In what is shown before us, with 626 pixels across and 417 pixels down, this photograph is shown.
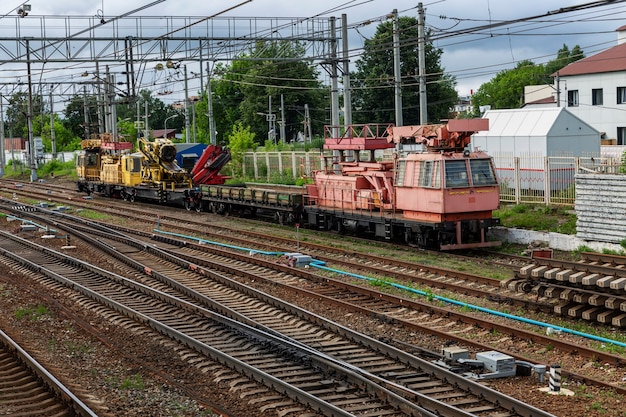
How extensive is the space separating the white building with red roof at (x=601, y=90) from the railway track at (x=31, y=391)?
Answer: 160ft

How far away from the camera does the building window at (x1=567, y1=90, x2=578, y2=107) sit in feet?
195

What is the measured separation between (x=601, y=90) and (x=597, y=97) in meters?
0.59

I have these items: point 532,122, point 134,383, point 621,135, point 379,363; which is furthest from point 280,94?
point 134,383

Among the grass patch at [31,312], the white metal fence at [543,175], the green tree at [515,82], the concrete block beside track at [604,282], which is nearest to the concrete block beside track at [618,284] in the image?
the concrete block beside track at [604,282]

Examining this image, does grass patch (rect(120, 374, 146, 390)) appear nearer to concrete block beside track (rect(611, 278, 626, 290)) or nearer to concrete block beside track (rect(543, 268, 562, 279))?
concrete block beside track (rect(543, 268, 562, 279))

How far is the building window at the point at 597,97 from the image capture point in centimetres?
5759

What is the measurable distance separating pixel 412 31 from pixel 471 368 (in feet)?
172

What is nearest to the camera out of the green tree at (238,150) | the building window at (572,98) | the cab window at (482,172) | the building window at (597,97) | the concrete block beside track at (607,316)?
the concrete block beside track at (607,316)

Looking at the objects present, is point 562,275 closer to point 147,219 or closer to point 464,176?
point 464,176

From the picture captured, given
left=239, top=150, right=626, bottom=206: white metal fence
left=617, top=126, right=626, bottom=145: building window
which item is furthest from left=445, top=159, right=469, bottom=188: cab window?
left=617, top=126, right=626, bottom=145: building window

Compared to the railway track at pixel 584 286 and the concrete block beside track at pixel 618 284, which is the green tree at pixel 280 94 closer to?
the railway track at pixel 584 286

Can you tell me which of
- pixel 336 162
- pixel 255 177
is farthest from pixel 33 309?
pixel 255 177

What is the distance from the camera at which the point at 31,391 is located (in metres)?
10.5

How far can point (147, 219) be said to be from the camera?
32.2 meters
